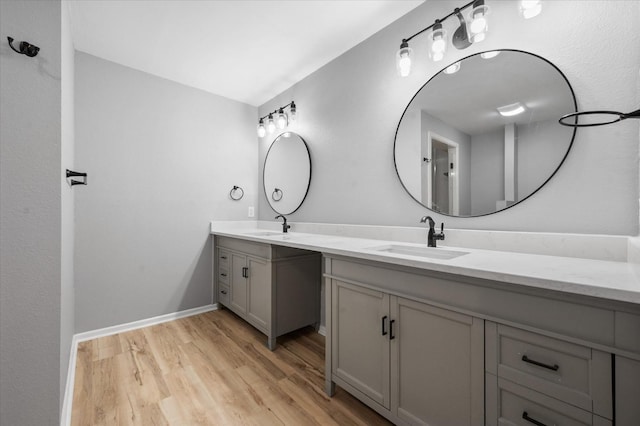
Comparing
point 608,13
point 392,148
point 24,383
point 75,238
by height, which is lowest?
point 24,383

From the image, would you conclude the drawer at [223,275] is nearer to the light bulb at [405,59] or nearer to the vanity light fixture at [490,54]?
the light bulb at [405,59]

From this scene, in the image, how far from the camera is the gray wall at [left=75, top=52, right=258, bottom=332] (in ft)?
7.68

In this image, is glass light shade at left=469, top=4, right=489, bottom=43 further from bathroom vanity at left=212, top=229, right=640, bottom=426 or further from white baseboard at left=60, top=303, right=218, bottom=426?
white baseboard at left=60, top=303, right=218, bottom=426

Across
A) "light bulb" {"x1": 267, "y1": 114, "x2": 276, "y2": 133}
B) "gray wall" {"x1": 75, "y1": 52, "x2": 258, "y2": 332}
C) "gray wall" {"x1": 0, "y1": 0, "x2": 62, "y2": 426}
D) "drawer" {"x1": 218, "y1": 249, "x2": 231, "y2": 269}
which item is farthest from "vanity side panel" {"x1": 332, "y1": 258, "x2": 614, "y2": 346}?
"gray wall" {"x1": 75, "y1": 52, "x2": 258, "y2": 332}

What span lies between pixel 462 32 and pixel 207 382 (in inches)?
103

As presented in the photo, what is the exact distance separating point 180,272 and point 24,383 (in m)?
1.75

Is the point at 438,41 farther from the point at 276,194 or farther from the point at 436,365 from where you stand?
the point at 276,194

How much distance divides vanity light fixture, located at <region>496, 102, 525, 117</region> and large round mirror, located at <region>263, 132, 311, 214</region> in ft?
5.36

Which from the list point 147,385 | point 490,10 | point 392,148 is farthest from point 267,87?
Result: point 147,385

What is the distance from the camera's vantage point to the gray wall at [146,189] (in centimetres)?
234

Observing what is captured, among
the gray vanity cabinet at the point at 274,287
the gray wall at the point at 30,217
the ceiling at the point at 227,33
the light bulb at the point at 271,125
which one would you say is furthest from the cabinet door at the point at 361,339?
the light bulb at the point at 271,125

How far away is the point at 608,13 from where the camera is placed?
Answer: 1.16 m

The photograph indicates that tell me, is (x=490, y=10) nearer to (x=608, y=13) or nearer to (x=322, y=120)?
(x=608, y=13)

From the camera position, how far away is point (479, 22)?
1372 mm
